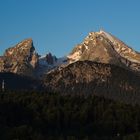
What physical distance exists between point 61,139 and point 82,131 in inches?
1421

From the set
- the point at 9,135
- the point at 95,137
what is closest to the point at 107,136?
the point at 95,137

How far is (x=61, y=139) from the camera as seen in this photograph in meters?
163

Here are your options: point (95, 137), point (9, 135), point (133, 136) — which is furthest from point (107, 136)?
point (9, 135)

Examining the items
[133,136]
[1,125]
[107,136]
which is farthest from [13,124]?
[133,136]

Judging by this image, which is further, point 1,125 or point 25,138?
point 1,125

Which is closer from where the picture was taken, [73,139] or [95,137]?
[73,139]

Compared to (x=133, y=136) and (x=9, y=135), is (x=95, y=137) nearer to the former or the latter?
(x=133, y=136)

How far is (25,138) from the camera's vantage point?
149250 millimetres

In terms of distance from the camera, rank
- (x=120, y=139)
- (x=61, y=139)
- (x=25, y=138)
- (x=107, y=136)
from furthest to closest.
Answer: (x=107, y=136) < (x=120, y=139) < (x=61, y=139) < (x=25, y=138)

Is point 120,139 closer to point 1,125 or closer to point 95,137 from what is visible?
point 95,137

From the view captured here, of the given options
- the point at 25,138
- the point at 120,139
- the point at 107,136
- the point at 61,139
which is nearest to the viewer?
the point at 25,138

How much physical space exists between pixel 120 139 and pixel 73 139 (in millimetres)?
16182

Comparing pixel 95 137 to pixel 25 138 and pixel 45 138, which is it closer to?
pixel 45 138

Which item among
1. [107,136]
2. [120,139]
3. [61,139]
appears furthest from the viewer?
[107,136]
